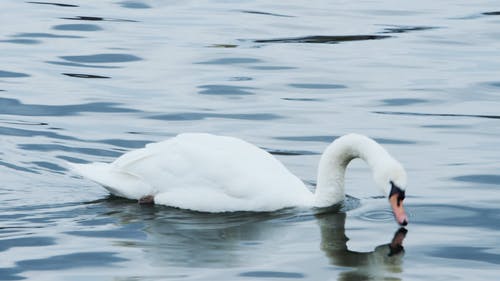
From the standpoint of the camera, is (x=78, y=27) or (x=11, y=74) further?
(x=78, y=27)

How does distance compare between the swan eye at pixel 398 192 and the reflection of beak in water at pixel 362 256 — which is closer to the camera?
the reflection of beak in water at pixel 362 256

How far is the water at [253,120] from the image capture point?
1077 cm

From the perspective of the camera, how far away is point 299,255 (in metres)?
10.8

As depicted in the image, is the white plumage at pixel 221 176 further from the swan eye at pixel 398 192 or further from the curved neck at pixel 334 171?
the swan eye at pixel 398 192

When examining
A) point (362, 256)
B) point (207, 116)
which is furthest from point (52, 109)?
point (362, 256)

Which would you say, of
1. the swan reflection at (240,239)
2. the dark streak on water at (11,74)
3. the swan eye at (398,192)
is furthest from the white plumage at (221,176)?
the dark streak on water at (11,74)

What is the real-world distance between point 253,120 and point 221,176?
374cm

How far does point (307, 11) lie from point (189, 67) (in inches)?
221

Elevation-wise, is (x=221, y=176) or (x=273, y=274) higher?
(x=221, y=176)

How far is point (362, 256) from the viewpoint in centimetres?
1087

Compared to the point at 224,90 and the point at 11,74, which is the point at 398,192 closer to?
the point at 224,90

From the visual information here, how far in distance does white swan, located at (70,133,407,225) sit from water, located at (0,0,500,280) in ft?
0.41

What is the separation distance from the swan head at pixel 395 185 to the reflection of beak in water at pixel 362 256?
178 millimetres

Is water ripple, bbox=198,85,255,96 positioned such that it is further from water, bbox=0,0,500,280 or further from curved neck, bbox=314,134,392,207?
curved neck, bbox=314,134,392,207
